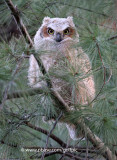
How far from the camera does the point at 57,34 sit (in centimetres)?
296

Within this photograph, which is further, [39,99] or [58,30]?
[58,30]

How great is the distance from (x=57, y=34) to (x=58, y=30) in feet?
0.16

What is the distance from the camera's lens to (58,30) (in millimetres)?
2959

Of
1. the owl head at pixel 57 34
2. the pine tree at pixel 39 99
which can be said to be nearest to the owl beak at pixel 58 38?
the owl head at pixel 57 34

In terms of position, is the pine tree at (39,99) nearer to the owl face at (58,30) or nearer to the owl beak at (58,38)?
the owl face at (58,30)

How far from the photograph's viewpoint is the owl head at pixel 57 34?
2.93m

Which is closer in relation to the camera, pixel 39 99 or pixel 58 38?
pixel 39 99

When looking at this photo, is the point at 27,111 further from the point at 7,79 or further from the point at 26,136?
the point at 7,79

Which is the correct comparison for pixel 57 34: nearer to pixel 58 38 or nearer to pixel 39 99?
pixel 58 38

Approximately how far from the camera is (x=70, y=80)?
6.41ft

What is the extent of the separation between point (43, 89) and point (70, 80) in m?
0.24

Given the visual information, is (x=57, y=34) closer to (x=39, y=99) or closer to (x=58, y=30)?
(x=58, y=30)

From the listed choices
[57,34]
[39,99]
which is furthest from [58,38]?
[39,99]

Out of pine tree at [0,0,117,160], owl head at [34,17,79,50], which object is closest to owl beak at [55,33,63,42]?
owl head at [34,17,79,50]
